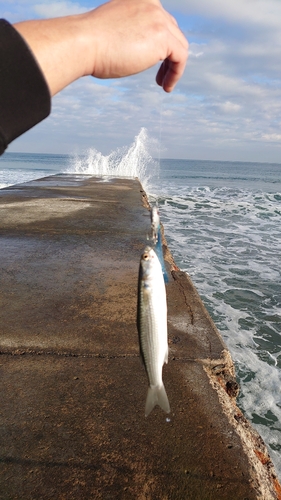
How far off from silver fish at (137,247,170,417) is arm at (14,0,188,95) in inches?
21.4

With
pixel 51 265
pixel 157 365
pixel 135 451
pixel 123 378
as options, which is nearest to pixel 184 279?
pixel 51 265

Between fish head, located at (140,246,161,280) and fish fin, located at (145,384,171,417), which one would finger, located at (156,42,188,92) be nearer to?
fish head, located at (140,246,161,280)

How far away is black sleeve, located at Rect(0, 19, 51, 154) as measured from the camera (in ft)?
3.02

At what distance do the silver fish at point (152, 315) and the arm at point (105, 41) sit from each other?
544mm

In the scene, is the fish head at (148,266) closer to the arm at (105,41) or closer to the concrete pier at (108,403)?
the arm at (105,41)

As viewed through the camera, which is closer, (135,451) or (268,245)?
(135,451)

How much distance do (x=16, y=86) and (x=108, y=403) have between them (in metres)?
1.66

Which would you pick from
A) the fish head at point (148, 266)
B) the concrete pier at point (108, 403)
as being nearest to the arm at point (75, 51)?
the fish head at point (148, 266)

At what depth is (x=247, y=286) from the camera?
6.60 meters

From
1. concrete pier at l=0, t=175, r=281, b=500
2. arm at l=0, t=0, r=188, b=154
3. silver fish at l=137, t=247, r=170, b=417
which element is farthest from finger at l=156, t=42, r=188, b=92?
concrete pier at l=0, t=175, r=281, b=500

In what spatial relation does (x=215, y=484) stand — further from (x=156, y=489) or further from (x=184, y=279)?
(x=184, y=279)

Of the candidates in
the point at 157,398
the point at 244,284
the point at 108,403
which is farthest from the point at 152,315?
the point at 244,284

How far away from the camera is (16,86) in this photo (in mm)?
936

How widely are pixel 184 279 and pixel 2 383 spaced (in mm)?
2045
